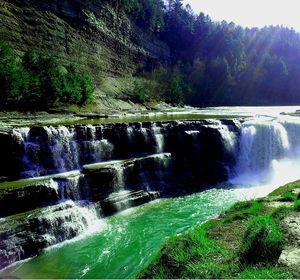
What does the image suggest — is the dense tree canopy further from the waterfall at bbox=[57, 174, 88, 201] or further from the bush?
the bush

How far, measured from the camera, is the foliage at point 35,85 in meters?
32.1

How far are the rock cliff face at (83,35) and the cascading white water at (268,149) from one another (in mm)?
29624

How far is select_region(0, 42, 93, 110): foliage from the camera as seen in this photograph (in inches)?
1264

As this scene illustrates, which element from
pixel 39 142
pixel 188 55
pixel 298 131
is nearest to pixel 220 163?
pixel 298 131

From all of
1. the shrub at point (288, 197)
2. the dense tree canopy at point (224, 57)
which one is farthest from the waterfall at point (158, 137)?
the dense tree canopy at point (224, 57)

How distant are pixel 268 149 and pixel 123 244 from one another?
20248mm

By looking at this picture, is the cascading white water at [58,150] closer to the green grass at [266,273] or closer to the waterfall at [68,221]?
the waterfall at [68,221]

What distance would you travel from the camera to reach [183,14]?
121 m

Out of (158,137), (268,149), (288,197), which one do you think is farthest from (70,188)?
(268,149)

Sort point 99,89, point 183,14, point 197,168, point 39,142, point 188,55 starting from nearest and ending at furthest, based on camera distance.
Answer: point 39,142 → point 197,168 → point 99,89 → point 188,55 → point 183,14

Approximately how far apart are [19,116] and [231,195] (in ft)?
70.8

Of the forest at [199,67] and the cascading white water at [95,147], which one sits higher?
the forest at [199,67]

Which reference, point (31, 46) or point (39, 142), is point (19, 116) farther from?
point (31, 46)

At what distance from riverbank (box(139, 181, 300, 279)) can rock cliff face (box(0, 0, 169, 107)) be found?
45.7 m
